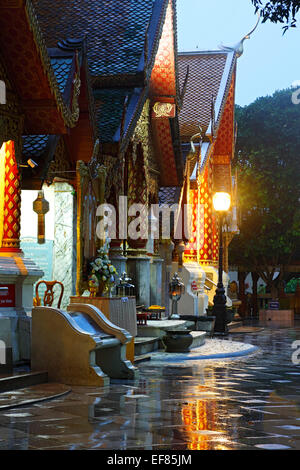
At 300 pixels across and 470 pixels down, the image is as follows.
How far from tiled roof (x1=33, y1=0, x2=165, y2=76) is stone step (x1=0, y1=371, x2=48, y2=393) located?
934cm

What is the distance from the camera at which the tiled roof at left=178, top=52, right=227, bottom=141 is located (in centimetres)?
3009

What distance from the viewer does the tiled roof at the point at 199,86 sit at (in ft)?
98.7

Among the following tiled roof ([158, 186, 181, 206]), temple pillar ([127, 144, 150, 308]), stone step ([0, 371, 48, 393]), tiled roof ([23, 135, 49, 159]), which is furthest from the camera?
tiled roof ([158, 186, 181, 206])

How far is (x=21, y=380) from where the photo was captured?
11.5 m

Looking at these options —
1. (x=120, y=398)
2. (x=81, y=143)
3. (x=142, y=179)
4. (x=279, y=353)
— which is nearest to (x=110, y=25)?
(x=142, y=179)

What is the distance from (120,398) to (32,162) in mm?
4598

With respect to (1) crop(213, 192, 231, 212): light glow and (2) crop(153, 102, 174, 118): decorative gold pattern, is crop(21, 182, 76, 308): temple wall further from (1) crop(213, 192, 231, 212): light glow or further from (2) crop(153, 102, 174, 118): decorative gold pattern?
(1) crop(213, 192, 231, 212): light glow

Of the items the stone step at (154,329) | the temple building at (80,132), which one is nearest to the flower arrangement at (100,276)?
the temple building at (80,132)

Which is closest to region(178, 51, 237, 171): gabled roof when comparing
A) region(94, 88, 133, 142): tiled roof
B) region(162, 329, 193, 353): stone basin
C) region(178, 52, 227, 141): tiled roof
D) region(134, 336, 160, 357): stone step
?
region(178, 52, 227, 141): tiled roof

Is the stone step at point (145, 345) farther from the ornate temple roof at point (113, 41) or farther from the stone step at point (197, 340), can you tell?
the ornate temple roof at point (113, 41)

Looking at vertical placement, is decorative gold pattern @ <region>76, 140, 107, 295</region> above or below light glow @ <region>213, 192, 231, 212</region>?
below

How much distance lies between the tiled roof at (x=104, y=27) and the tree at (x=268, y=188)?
22281 millimetres

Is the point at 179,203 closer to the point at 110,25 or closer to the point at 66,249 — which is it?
the point at 110,25

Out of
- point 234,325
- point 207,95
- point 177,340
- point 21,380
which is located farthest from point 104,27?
point 234,325
